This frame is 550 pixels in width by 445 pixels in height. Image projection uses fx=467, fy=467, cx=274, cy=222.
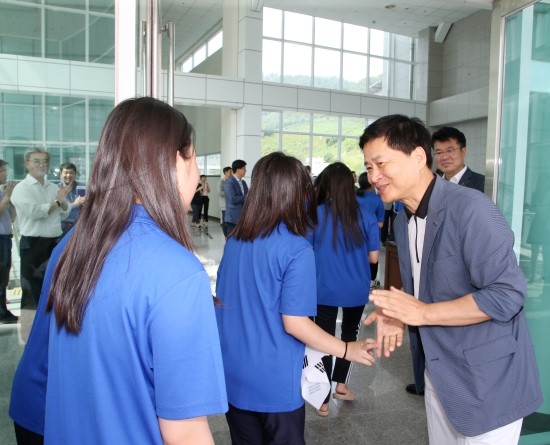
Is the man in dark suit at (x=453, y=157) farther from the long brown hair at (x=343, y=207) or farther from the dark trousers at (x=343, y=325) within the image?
the long brown hair at (x=343, y=207)

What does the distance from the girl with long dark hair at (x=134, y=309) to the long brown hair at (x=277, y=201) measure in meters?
0.88

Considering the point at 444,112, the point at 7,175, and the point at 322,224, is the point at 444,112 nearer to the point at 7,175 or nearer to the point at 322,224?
the point at 322,224

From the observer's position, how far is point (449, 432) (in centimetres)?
170

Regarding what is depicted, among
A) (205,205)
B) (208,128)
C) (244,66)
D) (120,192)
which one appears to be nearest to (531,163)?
(120,192)

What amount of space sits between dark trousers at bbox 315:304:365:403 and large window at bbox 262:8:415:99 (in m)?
13.1

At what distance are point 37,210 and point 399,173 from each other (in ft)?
7.08

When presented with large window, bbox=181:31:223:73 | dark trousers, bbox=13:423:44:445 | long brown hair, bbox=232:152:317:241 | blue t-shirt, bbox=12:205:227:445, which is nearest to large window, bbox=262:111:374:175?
large window, bbox=181:31:223:73

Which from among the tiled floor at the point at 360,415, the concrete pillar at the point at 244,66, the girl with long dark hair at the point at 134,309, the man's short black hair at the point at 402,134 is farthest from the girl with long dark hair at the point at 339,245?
the concrete pillar at the point at 244,66

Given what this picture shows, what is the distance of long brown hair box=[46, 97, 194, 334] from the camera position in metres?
0.88

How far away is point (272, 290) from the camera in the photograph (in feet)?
5.80

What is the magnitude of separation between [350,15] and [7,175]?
48.5 feet

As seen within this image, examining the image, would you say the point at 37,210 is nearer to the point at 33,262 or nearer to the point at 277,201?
the point at 33,262

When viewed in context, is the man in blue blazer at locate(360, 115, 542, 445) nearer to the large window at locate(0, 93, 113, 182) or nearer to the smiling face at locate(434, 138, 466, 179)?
the large window at locate(0, 93, 113, 182)

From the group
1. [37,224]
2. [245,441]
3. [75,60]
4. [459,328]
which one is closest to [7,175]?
[37,224]
